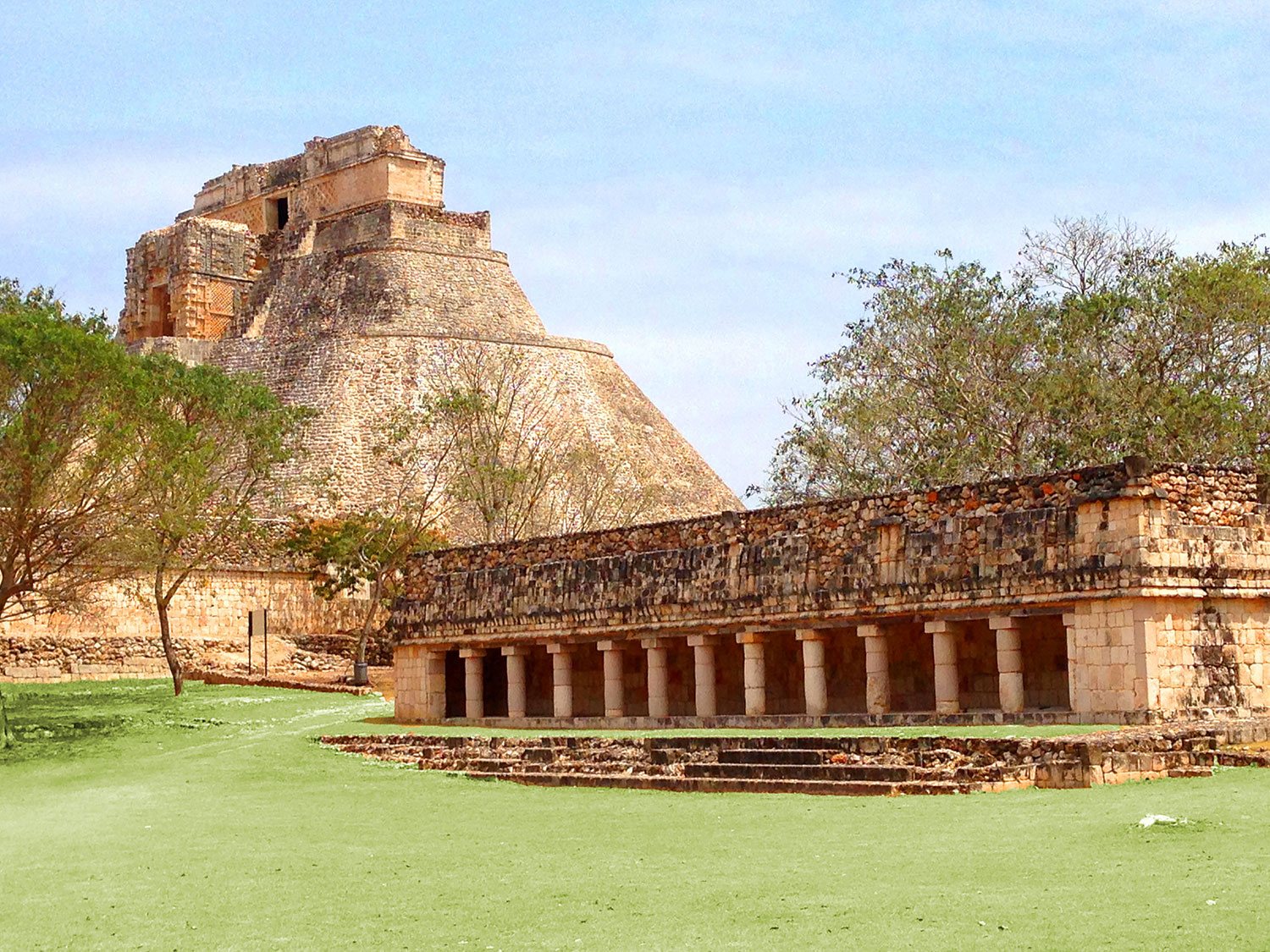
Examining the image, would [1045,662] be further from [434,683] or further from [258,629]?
[258,629]

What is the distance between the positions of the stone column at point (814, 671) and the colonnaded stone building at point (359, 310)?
1105 inches

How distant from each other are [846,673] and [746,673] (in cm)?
154

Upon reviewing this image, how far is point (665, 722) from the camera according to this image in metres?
22.6

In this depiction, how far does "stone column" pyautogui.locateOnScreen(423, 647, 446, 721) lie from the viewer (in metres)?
26.9

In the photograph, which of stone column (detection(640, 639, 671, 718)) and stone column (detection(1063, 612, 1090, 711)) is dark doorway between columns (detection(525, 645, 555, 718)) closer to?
stone column (detection(640, 639, 671, 718))

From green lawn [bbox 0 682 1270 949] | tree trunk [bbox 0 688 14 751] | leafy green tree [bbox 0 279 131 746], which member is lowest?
green lawn [bbox 0 682 1270 949]

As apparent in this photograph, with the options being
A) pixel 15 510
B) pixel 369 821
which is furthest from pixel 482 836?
pixel 15 510

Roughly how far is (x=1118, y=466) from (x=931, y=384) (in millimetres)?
18279

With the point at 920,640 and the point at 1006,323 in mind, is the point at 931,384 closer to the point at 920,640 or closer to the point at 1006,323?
the point at 1006,323

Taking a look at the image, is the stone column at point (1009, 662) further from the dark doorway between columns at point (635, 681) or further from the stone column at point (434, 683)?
the stone column at point (434, 683)

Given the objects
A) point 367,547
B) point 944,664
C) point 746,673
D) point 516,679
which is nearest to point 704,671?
point 746,673

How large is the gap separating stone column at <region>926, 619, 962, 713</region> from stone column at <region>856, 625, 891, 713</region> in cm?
74

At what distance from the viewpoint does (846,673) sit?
75.5 feet

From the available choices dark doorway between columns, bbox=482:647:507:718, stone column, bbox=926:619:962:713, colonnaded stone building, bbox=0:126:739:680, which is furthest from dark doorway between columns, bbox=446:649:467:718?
colonnaded stone building, bbox=0:126:739:680
